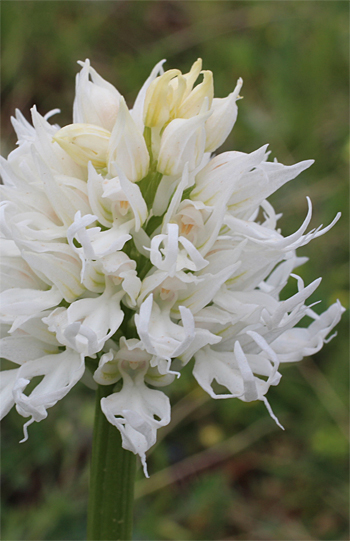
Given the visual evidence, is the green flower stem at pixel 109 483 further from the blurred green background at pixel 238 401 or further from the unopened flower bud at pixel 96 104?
the blurred green background at pixel 238 401

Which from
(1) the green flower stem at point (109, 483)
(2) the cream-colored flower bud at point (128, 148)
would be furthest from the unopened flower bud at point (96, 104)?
(1) the green flower stem at point (109, 483)

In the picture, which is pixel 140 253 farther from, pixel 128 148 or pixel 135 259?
pixel 128 148

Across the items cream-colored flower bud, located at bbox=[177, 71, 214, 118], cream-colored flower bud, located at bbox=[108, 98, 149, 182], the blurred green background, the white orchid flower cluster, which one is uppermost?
cream-colored flower bud, located at bbox=[177, 71, 214, 118]

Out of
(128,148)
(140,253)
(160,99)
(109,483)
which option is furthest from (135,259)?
(109,483)

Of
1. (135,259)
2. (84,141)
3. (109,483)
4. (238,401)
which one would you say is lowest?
(238,401)

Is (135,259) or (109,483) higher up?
(135,259)

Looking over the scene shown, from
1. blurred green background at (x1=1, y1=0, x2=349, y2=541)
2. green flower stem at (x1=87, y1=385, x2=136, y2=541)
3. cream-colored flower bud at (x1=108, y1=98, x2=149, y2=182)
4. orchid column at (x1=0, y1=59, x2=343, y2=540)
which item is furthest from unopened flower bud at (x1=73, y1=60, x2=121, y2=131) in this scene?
blurred green background at (x1=1, y1=0, x2=349, y2=541)

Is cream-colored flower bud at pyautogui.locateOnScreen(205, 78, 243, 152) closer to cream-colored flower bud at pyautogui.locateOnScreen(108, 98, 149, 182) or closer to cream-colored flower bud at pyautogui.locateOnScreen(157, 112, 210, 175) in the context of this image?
cream-colored flower bud at pyautogui.locateOnScreen(157, 112, 210, 175)

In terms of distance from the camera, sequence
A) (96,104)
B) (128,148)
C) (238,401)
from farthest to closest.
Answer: (238,401), (96,104), (128,148)
